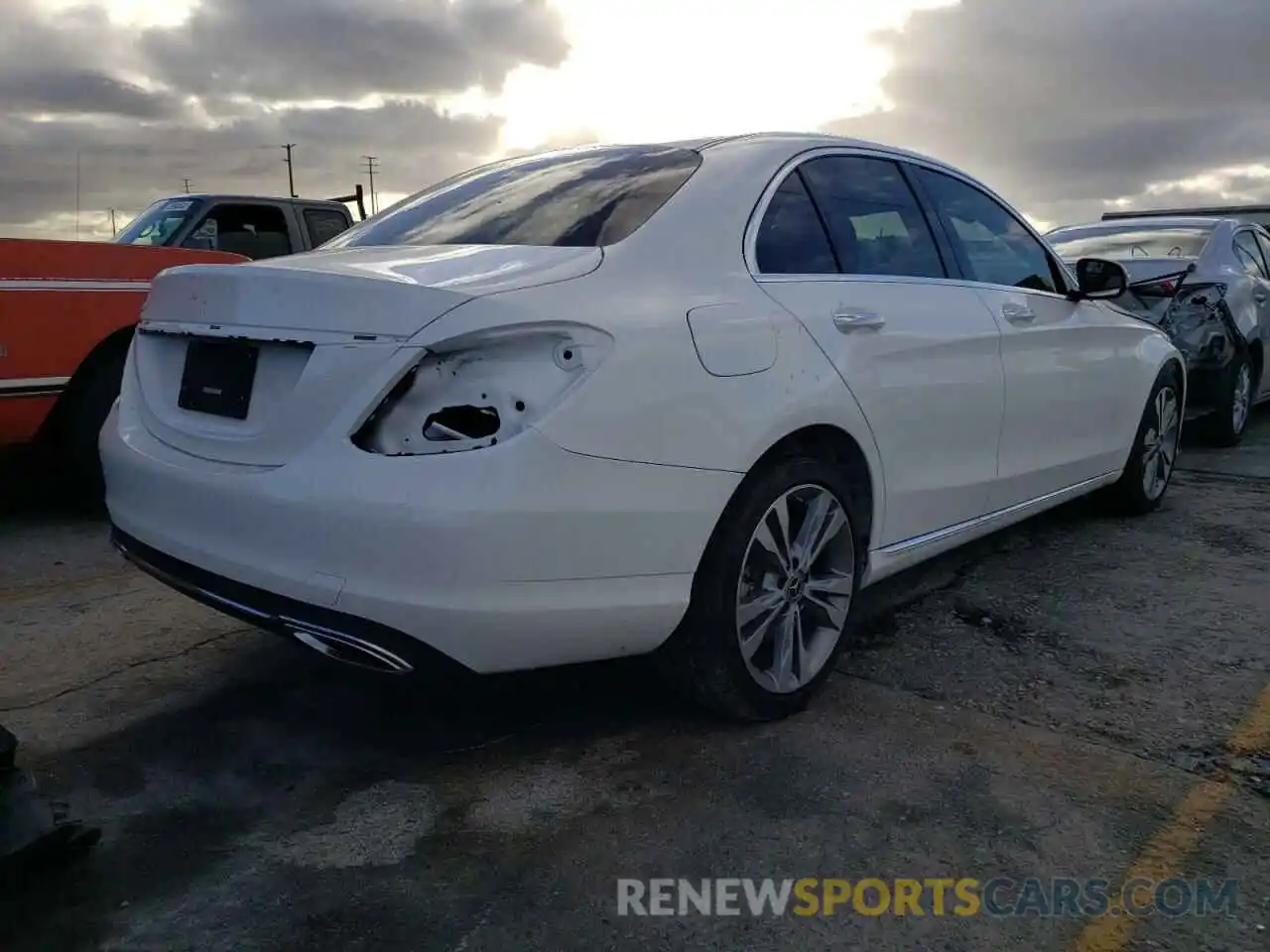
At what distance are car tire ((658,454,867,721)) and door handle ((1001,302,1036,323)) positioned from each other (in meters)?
1.19

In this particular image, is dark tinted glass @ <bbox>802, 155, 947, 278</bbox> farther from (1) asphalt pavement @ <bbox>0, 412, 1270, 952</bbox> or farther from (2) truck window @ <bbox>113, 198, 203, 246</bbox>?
(2) truck window @ <bbox>113, 198, 203, 246</bbox>

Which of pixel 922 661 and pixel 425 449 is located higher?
pixel 425 449

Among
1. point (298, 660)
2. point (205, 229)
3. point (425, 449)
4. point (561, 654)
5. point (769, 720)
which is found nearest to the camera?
point (425, 449)

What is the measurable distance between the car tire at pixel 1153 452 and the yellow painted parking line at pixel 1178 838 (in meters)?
2.41

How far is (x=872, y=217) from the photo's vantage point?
3564 millimetres

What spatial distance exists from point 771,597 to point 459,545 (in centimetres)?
101

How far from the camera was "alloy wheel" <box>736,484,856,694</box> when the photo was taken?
290cm

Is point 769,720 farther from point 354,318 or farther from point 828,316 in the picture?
point 354,318

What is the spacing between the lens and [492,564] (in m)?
2.32

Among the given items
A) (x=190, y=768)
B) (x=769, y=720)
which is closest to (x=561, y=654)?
(x=769, y=720)

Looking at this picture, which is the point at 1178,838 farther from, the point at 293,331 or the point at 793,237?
the point at 293,331

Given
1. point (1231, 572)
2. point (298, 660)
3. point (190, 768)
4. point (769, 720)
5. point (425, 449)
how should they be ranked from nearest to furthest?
point (425, 449) → point (190, 768) → point (769, 720) → point (298, 660) → point (1231, 572)

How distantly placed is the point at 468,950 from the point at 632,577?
0.86 meters

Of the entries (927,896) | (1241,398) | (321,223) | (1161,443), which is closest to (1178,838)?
(927,896)
